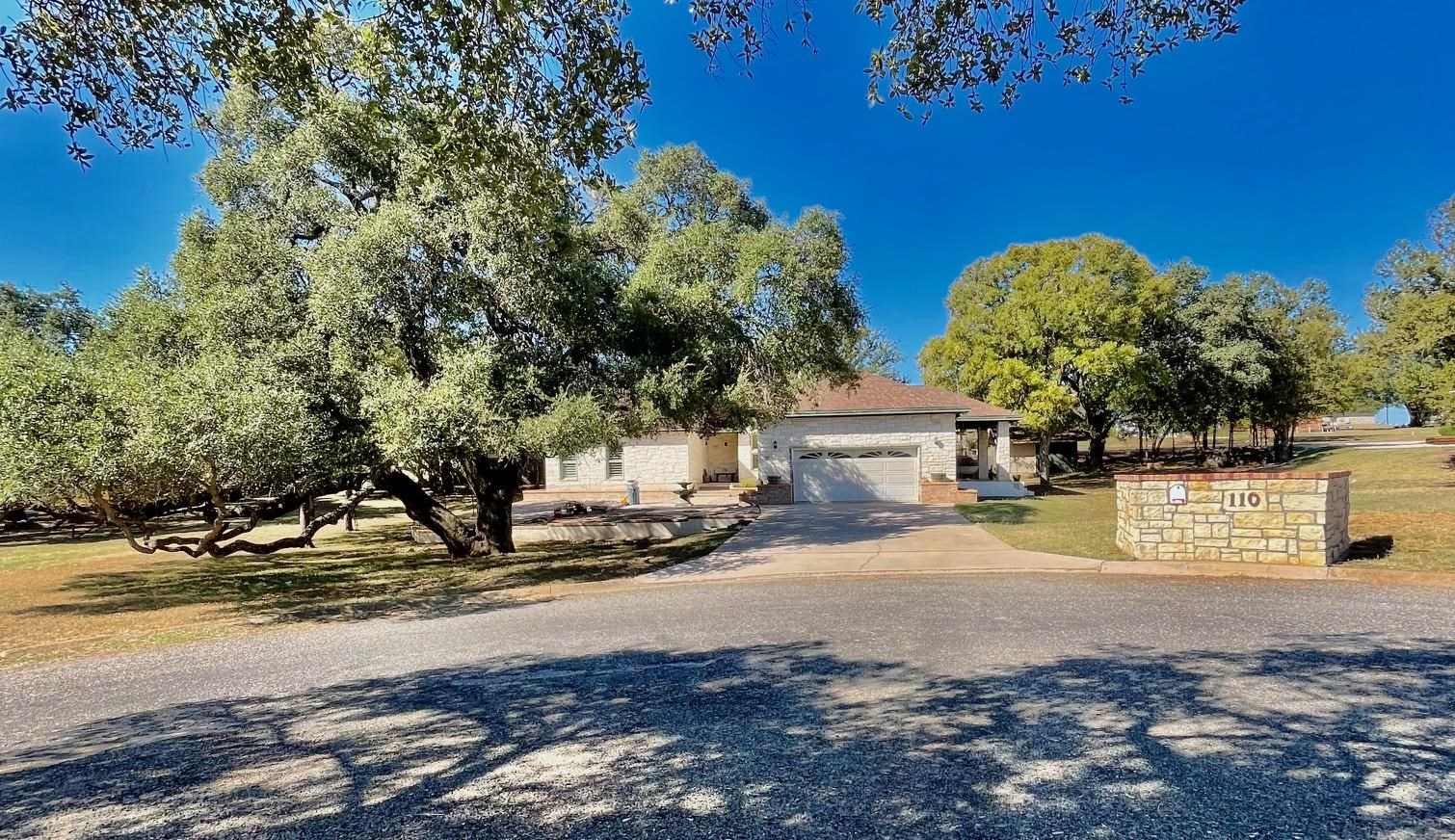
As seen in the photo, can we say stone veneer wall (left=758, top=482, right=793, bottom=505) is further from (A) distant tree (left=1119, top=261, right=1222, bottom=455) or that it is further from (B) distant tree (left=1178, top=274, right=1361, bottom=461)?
(B) distant tree (left=1178, top=274, right=1361, bottom=461)

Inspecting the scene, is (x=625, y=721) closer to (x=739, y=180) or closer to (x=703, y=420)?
(x=703, y=420)

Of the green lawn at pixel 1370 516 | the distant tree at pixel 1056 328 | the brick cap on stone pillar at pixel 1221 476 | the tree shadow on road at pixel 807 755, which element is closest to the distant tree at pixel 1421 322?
the green lawn at pixel 1370 516

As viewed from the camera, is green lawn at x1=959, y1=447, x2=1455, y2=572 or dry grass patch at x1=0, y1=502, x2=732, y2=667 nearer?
dry grass patch at x1=0, y1=502, x2=732, y2=667

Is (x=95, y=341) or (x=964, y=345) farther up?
(x=964, y=345)

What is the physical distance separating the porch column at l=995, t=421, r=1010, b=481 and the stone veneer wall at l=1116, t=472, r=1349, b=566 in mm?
16210

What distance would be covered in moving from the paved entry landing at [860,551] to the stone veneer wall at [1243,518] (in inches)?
41.7

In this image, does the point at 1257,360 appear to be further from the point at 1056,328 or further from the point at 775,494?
the point at 775,494

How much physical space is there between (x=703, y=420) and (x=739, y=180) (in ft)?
21.9

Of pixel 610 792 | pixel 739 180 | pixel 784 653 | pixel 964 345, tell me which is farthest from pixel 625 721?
pixel 964 345

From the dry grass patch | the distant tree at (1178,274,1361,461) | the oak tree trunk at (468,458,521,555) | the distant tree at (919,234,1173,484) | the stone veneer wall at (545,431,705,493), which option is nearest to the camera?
the dry grass patch

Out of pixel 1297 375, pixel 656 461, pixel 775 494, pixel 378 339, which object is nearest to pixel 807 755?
pixel 378 339

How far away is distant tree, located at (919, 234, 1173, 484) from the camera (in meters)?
24.8

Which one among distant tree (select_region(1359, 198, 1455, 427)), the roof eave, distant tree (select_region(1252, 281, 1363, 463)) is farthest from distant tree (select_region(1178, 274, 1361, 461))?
the roof eave

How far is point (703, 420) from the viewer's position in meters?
14.1
